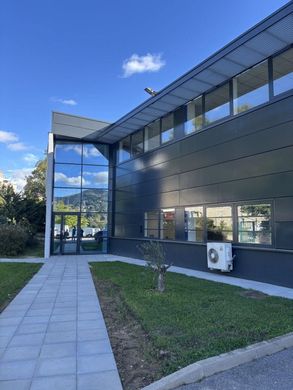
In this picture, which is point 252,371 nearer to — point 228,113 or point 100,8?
point 228,113

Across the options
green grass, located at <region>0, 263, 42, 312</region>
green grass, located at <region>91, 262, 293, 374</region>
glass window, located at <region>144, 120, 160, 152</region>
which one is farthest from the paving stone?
glass window, located at <region>144, 120, 160, 152</region>

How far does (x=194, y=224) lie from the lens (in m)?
12.6

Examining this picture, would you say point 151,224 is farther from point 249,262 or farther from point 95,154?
point 95,154

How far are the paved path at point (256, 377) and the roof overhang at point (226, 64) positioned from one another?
7.57 m

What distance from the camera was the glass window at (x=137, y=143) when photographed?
17.1 m

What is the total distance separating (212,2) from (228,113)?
4.30m

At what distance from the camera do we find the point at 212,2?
39.2ft

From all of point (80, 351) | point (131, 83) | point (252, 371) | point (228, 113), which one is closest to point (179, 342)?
point (252, 371)

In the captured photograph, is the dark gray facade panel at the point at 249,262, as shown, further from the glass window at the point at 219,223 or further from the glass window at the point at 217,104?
the glass window at the point at 217,104

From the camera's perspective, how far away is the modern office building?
30.1 feet

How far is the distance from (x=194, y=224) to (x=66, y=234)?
29.4 feet

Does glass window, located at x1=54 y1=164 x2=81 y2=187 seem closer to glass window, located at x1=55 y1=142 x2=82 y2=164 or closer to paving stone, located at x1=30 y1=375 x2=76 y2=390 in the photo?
glass window, located at x1=55 y1=142 x2=82 y2=164

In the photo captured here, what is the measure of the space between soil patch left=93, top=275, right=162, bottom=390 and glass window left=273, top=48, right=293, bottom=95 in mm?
7185

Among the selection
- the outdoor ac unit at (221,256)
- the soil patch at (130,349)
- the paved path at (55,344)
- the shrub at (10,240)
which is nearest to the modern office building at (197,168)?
the outdoor ac unit at (221,256)
